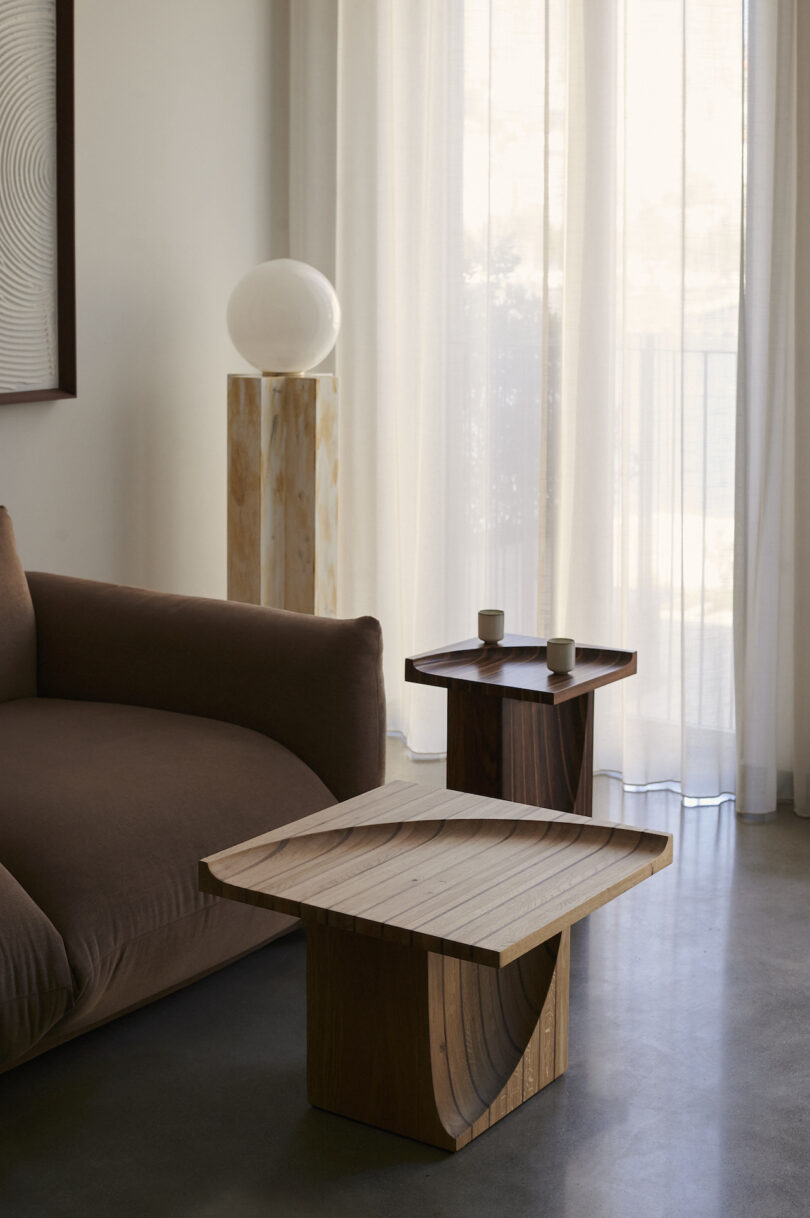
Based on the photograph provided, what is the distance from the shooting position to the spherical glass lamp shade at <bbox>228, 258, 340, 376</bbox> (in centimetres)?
327

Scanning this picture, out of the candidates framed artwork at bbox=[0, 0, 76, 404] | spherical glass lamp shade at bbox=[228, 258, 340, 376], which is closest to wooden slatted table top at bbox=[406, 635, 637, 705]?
spherical glass lamp shade at bbox=[228, 258, 340, 376]

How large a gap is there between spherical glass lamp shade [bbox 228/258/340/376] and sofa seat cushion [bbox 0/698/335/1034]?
112 cm

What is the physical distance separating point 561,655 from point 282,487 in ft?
3.49

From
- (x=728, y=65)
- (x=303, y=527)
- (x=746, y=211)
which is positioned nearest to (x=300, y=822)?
(x=303, y=527)

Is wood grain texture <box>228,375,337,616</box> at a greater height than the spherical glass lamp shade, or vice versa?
the spherical glass lamp shade

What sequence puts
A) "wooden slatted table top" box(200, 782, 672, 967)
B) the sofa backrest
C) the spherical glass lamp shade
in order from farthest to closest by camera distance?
the spherical glass lamp shade < the sofa backrest < "wooden slatted table top" box(200, 782, 672, 967)

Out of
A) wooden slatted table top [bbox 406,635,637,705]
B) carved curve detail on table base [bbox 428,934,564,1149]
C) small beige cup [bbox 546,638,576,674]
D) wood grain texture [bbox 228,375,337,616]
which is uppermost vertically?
wood grain texture [bbox 228,375,337,616]

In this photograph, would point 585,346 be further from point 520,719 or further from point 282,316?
point 520,719

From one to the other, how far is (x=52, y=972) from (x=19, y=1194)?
0.97 feet

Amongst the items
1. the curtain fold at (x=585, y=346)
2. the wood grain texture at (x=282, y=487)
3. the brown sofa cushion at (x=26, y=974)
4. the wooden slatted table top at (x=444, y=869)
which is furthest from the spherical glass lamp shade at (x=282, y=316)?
the brown sofa cushion at (x=26, y=974)

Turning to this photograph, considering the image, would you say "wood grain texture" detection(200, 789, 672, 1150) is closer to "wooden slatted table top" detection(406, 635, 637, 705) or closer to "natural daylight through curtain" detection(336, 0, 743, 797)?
"wooden slatted table top" detection(406, 635, 637, 705)

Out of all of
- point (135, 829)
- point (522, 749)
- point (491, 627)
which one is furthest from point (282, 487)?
point (135, 829)

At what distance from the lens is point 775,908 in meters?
2.79

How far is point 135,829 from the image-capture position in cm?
213
